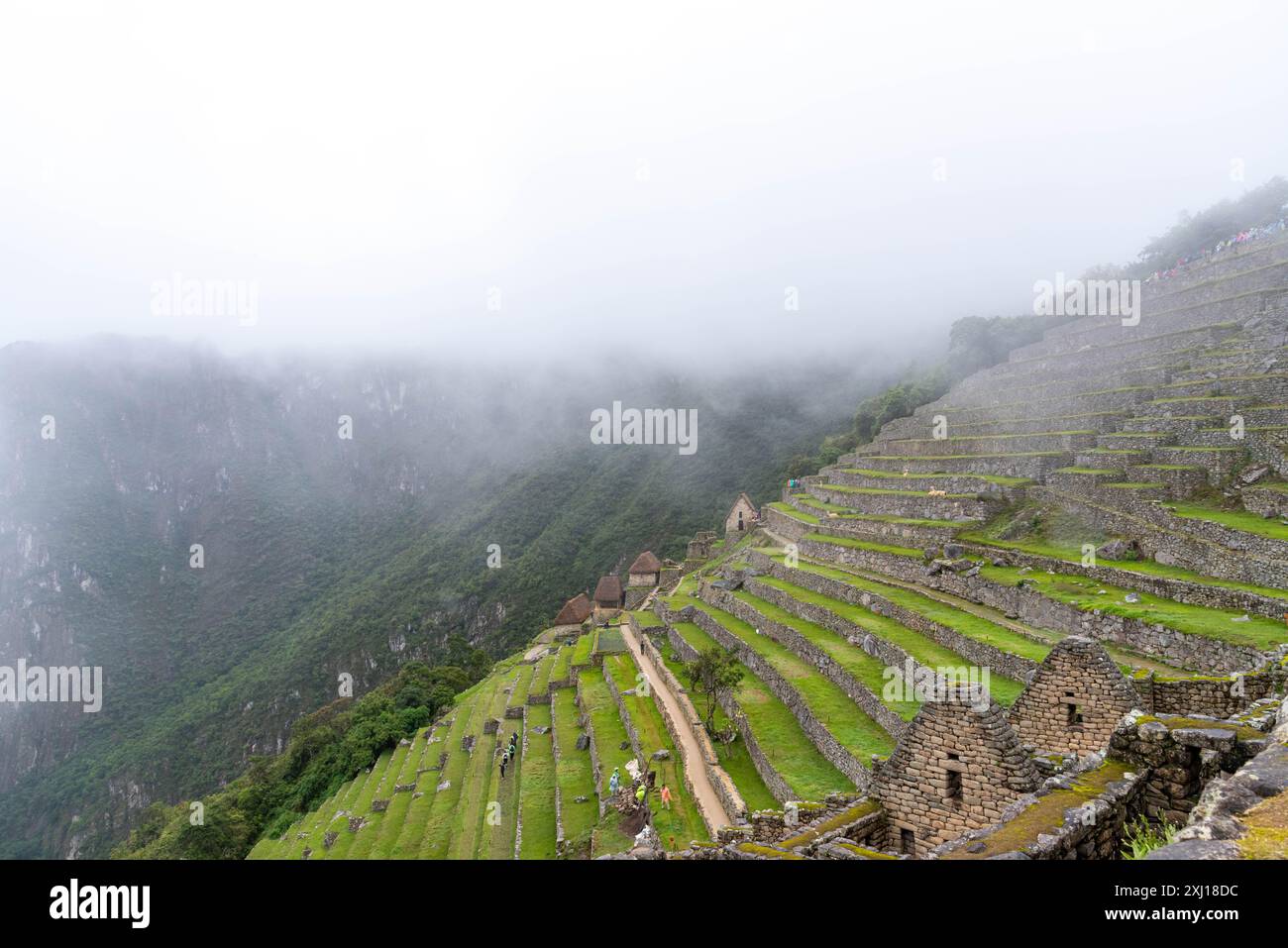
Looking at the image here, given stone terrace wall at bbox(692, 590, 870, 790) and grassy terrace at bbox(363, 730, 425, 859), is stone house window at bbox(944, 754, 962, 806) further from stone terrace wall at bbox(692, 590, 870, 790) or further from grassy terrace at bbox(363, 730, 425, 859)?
grassy terrace at bbox(363, 730, 425, 859)

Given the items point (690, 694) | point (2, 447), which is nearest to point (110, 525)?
point (2, 447)

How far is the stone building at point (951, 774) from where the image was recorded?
6.20 metres

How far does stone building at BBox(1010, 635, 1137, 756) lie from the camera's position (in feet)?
23.0

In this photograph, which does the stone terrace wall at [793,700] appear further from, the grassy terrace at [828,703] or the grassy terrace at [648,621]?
the grassy terrace at [648,621]

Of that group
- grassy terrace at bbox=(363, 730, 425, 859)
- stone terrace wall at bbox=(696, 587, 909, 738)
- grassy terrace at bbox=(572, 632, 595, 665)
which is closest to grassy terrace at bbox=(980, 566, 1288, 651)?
stone terrace wall at bbox=(696, 587, 909, 738)

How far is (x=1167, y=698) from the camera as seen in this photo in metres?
7.16

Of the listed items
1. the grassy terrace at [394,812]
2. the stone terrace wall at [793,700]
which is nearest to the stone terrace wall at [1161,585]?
the stone terrace wall at [793,700]

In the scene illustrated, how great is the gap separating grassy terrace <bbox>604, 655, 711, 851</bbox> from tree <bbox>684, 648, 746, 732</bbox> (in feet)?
4.58

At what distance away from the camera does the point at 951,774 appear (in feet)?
21.3

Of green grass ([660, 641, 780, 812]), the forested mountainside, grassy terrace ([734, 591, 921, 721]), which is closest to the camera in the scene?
grassy terrace ([734, 591, 921, 721])

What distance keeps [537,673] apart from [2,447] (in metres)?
203

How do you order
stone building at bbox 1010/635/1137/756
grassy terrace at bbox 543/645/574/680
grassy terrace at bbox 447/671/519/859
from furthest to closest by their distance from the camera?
grassy terrace at bbox 543/645/574/680 < grassy terrace at bbox 447/671/519/859 < stone building at bbox 1010/635/1137/756

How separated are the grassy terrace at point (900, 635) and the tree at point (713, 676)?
3.42 m
